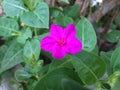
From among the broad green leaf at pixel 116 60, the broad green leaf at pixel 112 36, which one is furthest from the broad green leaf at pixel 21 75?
the broad green leaf at pixel 112 36

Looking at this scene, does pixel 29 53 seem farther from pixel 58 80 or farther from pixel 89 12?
pixel 89 12

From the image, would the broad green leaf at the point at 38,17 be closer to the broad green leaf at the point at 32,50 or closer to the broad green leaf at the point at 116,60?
the broad green leaf at the point at 32,50

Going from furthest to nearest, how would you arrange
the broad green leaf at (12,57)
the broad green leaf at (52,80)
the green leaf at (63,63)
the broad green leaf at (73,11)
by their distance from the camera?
the broad green leaf at (73,11) < the broad green leaf at (12,57) < the green leaf at (63,63) < the broad green leaf at (52,80)

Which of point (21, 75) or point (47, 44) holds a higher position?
point (47, 44)

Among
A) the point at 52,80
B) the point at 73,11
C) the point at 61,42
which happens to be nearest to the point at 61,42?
the point at 61,42

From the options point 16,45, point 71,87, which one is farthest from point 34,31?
point 71,87

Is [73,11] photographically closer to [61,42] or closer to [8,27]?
[8,27]

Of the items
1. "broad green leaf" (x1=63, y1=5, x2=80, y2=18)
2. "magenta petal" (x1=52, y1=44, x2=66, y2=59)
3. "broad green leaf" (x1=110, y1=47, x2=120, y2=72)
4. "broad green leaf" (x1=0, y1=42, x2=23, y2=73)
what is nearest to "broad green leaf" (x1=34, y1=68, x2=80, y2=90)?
"magenta petal" (x1=52, y1=44, x2=66, y2=59)
